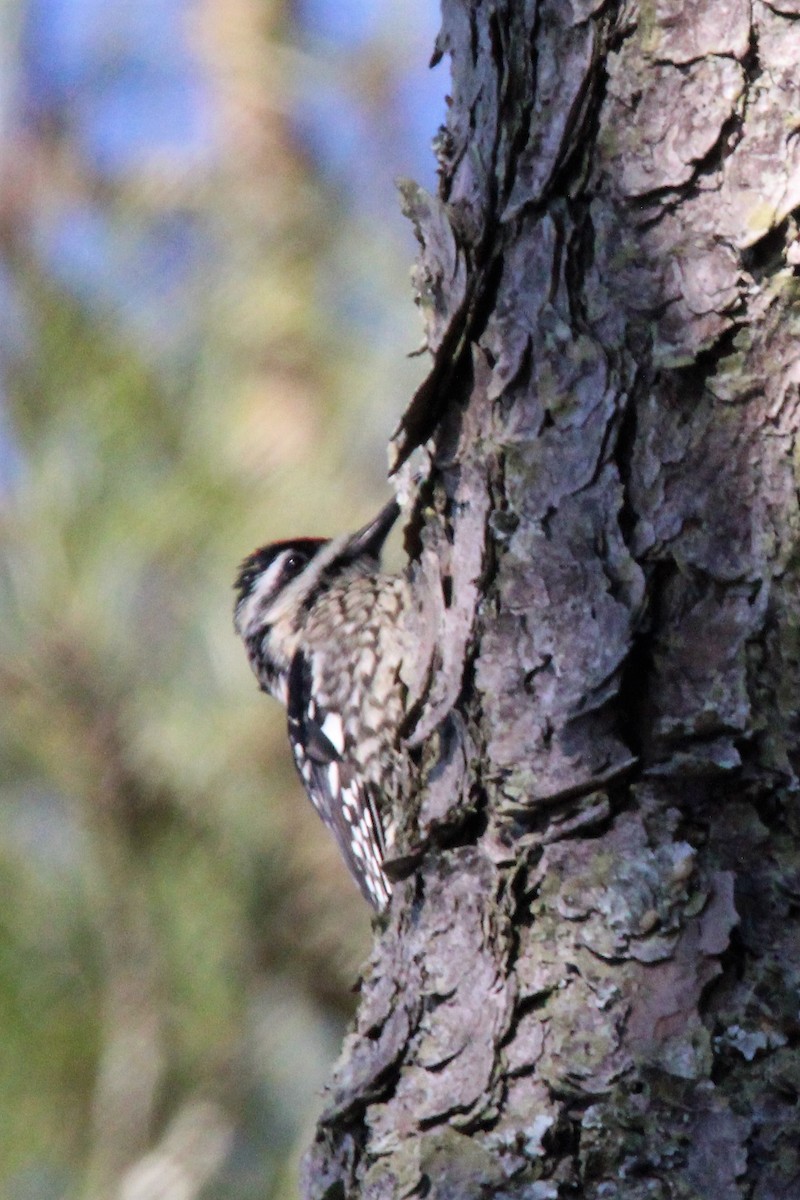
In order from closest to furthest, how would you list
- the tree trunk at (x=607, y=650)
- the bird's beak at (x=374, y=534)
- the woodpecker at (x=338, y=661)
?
the tree trunk at (x=607, y=650)
the woodpecker at (x=338, y=661)
the bird's beak at (x=374, y=534)

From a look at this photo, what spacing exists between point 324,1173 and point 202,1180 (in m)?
1.30

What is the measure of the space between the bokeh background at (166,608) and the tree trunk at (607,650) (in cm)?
128

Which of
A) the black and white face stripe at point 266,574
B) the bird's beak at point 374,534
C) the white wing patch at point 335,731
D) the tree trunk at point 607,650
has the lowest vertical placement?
the tree trunk at point 607,650

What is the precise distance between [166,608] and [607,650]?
1.74 metres

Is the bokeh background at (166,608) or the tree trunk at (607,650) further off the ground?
the bokeh background at (166,608)

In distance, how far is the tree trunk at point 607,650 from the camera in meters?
1.55

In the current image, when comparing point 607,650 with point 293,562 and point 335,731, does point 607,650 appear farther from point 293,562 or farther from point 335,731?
point 293,562

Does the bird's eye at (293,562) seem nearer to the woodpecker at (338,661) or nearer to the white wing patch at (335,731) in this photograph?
the woodpecker at (338,661)

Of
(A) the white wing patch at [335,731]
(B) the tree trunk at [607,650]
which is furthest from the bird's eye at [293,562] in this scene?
(B) the tree trunk at [607,650]

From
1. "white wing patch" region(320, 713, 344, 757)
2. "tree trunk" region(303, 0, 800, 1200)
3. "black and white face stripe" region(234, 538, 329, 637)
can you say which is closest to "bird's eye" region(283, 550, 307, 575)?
"black and white face stripe" region(234, 538, 329, 637)

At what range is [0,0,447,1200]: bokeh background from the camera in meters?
3.00

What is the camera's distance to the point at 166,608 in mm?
3219

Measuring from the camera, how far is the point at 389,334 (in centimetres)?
348

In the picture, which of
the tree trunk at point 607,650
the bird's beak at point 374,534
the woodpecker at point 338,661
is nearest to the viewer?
the tree trunk at point 607,650
